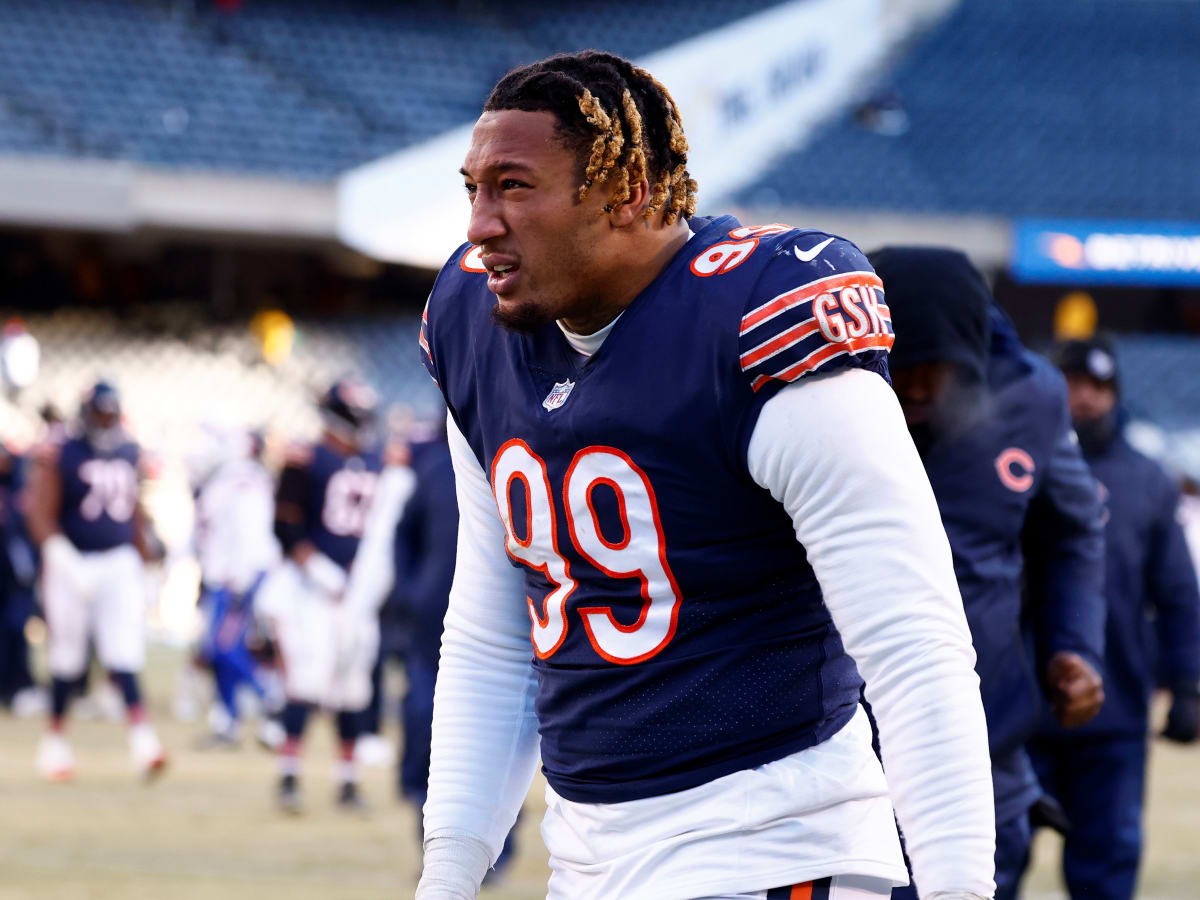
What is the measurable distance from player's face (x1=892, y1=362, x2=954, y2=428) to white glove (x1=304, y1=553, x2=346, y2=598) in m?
5.89

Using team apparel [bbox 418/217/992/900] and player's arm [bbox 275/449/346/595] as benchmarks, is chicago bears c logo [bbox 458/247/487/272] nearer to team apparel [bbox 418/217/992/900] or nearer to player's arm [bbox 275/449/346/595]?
team apparel [bbox 418/217/992/900]

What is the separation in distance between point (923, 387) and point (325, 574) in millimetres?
5962

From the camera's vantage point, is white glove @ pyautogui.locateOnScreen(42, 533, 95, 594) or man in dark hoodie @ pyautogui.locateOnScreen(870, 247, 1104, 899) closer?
man in dark hoodie @ pyautogui.locateOnScreen(870, 247, 1104, 899)

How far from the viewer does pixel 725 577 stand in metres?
1.84

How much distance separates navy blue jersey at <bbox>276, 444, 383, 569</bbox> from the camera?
848cm

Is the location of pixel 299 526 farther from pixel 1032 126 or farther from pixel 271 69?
pixel 1032 126

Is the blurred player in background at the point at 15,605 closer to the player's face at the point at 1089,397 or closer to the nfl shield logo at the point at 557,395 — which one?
the player's face at the point at 1089,397

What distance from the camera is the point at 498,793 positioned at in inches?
84.4

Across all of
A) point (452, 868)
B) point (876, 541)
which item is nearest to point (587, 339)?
point (876, 541)

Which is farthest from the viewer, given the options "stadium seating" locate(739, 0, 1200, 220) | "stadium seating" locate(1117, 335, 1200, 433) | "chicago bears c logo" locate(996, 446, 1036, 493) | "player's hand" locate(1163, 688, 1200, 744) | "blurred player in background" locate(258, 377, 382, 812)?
"stadium seating" locate(739, 0, 1200, 220)

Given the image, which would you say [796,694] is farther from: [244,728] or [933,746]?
[244,728]

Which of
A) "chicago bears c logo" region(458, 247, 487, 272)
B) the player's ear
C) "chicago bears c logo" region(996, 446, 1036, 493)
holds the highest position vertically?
the player's ear

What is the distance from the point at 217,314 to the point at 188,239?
3.16ft

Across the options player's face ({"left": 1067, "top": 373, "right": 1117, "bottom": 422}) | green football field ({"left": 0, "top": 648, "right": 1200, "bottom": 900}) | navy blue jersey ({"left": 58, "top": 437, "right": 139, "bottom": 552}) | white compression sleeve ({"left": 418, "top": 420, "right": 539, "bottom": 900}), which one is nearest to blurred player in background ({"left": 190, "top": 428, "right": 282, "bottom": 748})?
green football field ({"left": 0, "top": 648, "right": 1200, "bottom": 900})
